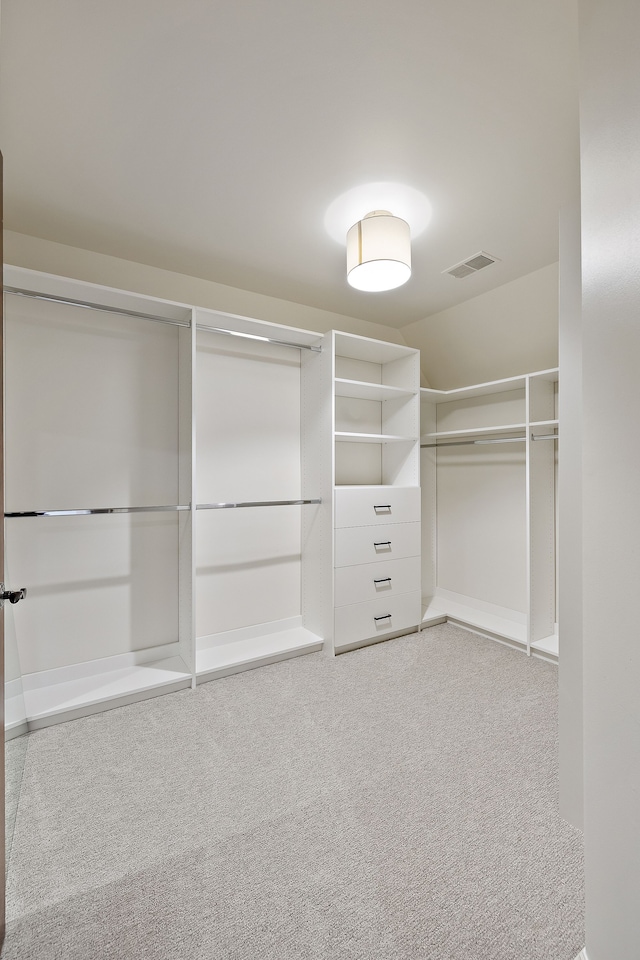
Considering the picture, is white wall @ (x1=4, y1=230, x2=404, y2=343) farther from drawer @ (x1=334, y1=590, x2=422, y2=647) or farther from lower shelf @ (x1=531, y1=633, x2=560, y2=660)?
lower shelf @ (x1=531, y1=633, x2=560, y2=660)

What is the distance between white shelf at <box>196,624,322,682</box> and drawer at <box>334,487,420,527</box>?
89 cm

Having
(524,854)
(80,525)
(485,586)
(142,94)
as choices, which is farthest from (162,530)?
Answer: (485,586)

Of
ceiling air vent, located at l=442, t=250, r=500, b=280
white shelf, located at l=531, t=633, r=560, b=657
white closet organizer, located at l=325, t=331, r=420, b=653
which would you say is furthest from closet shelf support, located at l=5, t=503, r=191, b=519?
white shelf, located at l=531, t=633, r=560, b=657

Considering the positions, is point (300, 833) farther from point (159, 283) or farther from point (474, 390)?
point (474, 390)

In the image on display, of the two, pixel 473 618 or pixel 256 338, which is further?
pixel 473 618

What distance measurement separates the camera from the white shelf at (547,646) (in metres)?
2.85

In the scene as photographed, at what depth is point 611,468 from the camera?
0.87m

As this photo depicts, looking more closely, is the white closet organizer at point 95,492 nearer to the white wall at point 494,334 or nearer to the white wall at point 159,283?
the white wall at point 159,283

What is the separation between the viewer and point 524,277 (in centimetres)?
286

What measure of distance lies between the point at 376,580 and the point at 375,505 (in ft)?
1.78

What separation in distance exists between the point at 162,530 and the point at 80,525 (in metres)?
0.48

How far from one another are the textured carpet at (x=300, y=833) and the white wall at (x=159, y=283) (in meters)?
2.49

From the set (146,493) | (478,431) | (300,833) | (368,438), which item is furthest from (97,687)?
(478,431)

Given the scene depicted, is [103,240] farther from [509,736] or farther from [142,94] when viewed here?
[509,736]
